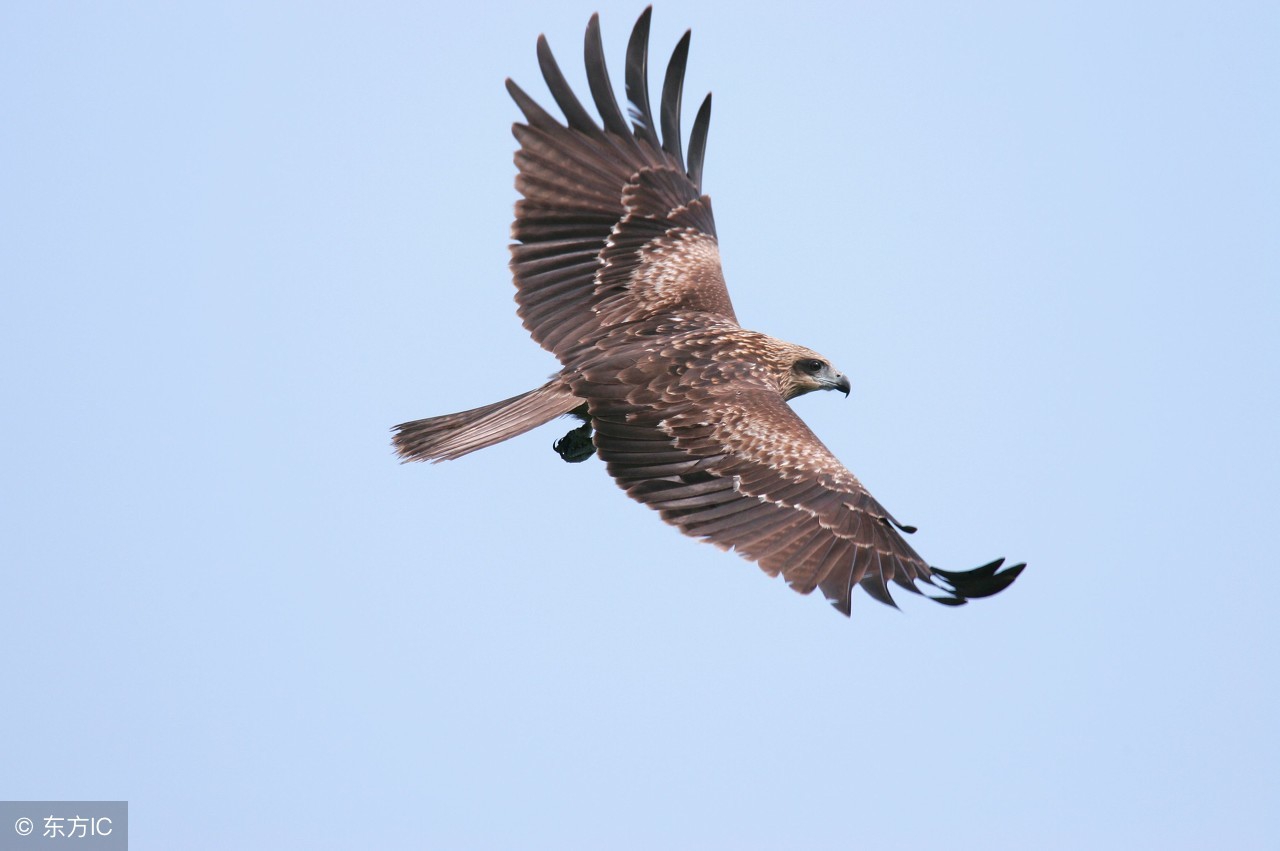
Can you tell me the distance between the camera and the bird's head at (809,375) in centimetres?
1086

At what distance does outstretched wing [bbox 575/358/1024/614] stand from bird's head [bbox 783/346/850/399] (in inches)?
29.9

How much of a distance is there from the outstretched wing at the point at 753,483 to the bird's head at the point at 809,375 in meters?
0.76

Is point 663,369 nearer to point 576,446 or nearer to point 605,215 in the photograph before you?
point 576,446

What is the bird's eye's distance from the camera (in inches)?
429

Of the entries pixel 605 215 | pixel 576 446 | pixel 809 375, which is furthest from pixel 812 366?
pixel 605 215

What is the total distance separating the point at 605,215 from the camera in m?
11.8

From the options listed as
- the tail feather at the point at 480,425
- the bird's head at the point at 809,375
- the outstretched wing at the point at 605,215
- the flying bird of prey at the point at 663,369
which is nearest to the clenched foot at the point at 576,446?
the flying bird of prey at the point at 663,369

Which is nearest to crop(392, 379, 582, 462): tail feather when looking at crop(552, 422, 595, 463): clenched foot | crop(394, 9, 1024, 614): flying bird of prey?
crop(394, 9, 1024, 614): flying bird of prey

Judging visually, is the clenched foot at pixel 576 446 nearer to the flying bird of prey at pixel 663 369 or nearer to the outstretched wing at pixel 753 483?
Result: the flying bird of prey at pixel 663 369

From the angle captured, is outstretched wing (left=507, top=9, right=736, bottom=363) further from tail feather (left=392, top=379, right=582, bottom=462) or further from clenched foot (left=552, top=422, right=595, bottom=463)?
tail feather (left=392, top=379, right=582, bottom=462)

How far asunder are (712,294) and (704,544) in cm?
308

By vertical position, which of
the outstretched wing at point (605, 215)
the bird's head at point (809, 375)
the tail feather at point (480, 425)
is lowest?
the tail feather at point (480, 425)

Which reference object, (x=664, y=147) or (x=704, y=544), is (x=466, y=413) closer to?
(x=704, y=544)

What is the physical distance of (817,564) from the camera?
8.98m
